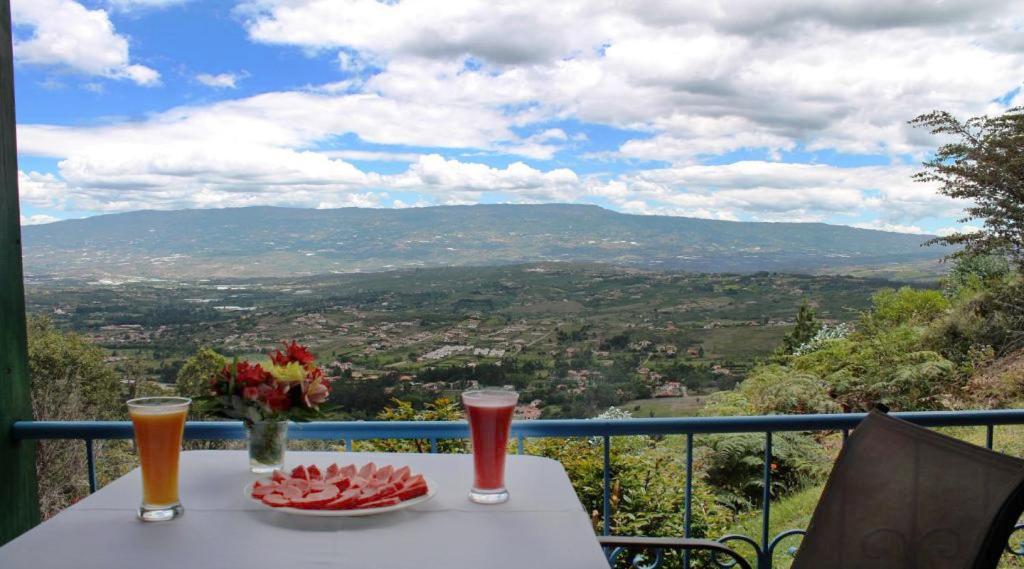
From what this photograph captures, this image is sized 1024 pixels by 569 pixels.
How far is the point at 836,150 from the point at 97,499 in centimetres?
2044

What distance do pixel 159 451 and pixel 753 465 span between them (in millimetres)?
7786

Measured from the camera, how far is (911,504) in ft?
3.97

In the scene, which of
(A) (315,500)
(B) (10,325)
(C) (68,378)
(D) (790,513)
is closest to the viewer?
(A) (315,500)

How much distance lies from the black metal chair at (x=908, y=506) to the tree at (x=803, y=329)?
12501mm

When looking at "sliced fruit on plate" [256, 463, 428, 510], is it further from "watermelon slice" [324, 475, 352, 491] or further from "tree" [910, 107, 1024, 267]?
"tree" [910, 107, 1024, 267]

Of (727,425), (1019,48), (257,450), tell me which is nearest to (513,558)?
(257,450)

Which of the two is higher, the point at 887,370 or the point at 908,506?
the point at 908,506

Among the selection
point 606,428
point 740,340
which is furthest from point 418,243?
point 606,428

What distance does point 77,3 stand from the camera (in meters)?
5.54

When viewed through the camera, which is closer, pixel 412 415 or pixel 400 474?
pixel 400 474

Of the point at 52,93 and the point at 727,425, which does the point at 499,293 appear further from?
the point at 727,425

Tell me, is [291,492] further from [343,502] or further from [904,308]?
[904,308]

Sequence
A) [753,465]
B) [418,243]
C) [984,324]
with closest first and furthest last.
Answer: [753,465] < [984,324] < [418,243]

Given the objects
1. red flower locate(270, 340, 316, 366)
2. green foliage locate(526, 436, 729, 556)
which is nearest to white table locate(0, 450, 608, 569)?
red flower locate(270, 340, 316, 366)
